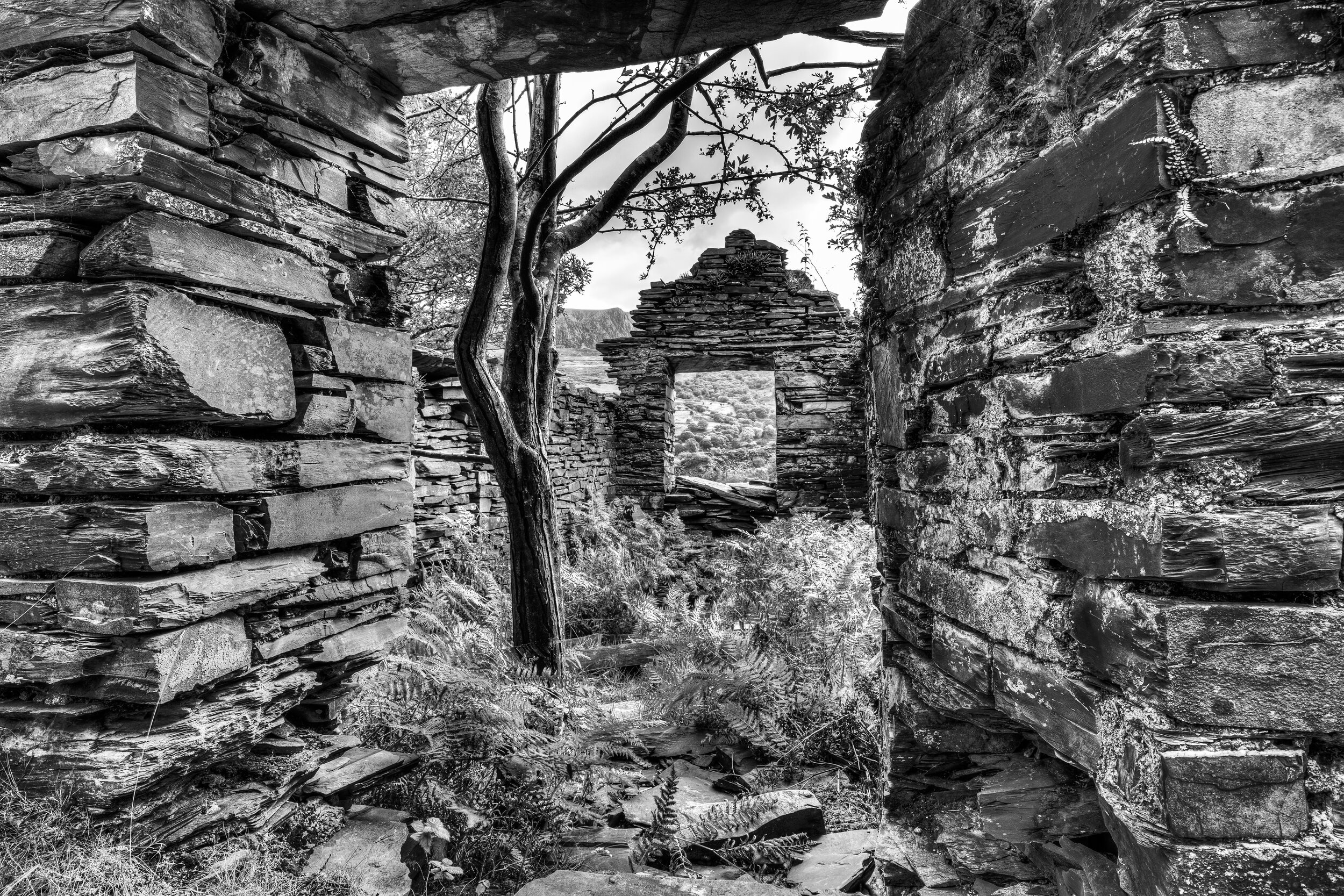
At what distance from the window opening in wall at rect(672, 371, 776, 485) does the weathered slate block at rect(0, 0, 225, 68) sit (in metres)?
13.7

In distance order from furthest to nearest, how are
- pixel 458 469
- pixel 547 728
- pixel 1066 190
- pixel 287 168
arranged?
pixel 458 469 < pixel 547 728 < pixel 287 168 < pixel 1066 190

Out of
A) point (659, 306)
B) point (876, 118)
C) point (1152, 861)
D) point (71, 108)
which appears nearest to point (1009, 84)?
point (876, 118)

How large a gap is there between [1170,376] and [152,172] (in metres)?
2.20

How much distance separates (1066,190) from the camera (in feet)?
4.62

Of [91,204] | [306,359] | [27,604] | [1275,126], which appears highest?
[91,204]

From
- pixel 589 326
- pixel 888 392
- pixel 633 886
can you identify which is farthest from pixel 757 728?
pixel 589 326

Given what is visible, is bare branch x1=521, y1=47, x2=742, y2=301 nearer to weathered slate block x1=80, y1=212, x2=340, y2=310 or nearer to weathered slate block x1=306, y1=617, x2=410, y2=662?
weathered slate block x1=80, y1=212, x2=340, y2=310

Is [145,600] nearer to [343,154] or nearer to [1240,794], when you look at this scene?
[343,154]

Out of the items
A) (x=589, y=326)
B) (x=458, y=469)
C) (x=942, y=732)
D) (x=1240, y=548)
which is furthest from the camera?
(x=589, y=326)

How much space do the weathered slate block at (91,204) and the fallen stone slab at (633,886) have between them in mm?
2039

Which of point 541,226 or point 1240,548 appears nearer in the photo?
point 1240,548

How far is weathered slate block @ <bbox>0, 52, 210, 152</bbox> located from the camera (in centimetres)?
172

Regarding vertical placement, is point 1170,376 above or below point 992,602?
above

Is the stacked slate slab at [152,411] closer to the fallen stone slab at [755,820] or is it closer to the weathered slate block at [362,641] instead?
the weathered slate block at [362,641]
